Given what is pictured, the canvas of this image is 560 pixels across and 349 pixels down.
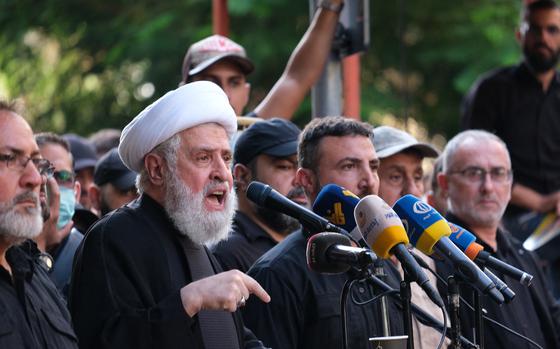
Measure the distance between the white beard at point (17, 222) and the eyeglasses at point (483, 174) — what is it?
12.2 ft

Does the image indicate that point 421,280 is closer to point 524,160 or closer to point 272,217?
point 272,217

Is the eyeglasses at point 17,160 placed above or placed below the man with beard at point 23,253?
above

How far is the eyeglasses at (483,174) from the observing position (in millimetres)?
8398

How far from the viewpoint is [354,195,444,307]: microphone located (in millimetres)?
4770

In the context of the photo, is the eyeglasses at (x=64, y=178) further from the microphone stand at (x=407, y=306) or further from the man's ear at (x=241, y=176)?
the microphone stand at (x=407, y=306)

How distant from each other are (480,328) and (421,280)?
679mm

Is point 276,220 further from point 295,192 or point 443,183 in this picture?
point 443,183

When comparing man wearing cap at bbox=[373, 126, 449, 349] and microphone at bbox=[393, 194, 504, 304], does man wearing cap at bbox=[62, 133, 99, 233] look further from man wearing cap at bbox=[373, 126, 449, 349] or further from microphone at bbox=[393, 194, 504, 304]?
microphone at bbox=[393, 194, 504, 304]

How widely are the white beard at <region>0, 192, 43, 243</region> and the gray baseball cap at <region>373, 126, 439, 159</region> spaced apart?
9.60ft

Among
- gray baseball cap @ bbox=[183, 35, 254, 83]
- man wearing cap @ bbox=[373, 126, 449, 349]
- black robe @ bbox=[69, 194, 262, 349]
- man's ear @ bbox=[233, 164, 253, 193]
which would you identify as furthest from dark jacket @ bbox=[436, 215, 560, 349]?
black robe @ bbox=[69, 194, 262, 349]

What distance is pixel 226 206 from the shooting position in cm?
581

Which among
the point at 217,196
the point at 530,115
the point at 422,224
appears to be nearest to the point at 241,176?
the point at 217,196

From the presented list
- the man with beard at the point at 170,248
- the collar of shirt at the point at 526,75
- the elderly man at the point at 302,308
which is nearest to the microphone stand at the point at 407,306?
the man with beard at the point at 170,248

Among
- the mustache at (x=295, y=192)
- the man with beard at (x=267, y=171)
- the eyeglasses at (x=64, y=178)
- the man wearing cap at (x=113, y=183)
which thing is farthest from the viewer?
the man wearing cap at (x=113, y=183)
